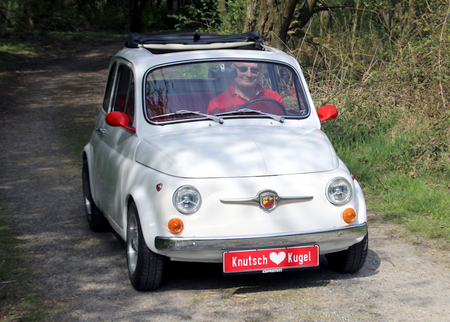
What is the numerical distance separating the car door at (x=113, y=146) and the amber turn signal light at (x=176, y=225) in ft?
3.02

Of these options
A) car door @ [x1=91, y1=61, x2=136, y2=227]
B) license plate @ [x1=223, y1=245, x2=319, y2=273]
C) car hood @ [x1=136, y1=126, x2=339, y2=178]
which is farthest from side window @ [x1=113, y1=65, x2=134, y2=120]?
license plate @ [x1=223, y1=245, x2=319, y2=273]

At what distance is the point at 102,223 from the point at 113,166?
4.02 feet

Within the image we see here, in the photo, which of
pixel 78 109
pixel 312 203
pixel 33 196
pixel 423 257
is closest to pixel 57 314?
pixel 312 203

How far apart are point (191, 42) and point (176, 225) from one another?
2390mm

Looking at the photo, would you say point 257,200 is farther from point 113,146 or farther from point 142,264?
point 113,146

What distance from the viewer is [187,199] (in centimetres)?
410

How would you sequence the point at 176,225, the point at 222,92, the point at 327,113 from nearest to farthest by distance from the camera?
the point at 176,225 → the point at 222,92 → the point at 327,113

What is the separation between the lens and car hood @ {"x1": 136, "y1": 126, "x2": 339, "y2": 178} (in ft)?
13.8

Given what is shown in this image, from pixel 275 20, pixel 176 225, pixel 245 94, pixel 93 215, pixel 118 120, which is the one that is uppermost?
pixel 245 94

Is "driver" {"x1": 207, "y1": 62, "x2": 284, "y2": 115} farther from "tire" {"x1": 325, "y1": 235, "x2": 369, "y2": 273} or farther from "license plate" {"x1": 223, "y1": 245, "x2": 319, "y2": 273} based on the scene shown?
"license plate" {"x1": 223, "y1": 245, "x2": 319, "y2": 273}

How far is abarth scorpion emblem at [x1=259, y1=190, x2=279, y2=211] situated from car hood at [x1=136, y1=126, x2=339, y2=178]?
0.15 meters

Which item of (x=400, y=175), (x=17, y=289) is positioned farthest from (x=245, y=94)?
(x=400, y=175)

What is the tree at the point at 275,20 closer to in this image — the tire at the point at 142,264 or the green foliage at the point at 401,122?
the green foliage at the point at 401,122

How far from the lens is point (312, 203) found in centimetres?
422
